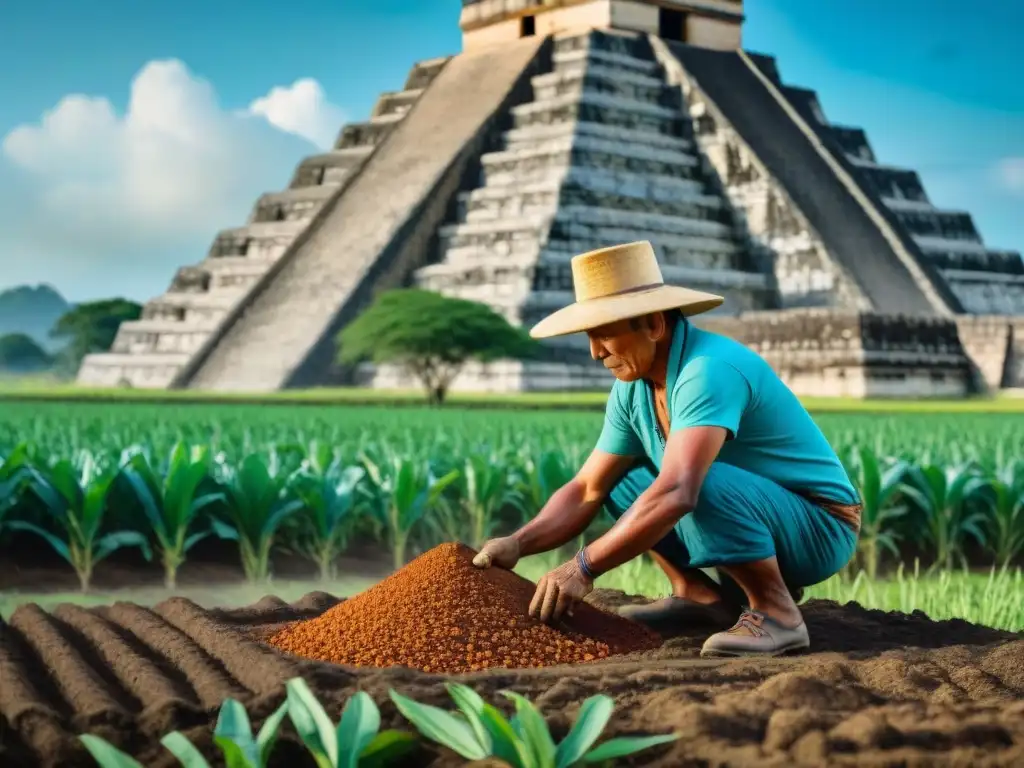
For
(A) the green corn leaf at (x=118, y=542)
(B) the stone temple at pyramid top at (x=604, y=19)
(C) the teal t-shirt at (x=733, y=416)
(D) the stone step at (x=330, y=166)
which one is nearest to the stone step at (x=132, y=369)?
(D) the stone step at (x=330, y=166)

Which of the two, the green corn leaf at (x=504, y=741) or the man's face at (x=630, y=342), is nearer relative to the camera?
the green corn leaf at (x=504, y=741)

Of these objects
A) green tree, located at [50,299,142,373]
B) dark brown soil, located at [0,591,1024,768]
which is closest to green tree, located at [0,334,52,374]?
green tree, located at [50,299,142,373]

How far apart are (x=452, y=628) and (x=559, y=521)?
0.50m

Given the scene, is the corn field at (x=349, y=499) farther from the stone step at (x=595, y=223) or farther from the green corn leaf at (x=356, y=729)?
the stone step at (x=595, y=223)

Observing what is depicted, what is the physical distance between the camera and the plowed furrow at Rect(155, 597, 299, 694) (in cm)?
285

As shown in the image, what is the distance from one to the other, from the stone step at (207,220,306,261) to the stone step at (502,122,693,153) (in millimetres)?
4150

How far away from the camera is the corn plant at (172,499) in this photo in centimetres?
538

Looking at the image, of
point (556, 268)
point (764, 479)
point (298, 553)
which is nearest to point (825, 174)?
point (556, 268)

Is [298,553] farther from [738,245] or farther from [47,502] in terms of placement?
[738,245]

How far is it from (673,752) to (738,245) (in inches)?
906

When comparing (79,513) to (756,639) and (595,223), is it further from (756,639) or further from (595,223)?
(595,223)

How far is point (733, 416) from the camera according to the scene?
133 inches

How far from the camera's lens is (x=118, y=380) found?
82.5ft

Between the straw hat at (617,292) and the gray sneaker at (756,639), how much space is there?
766 mm
